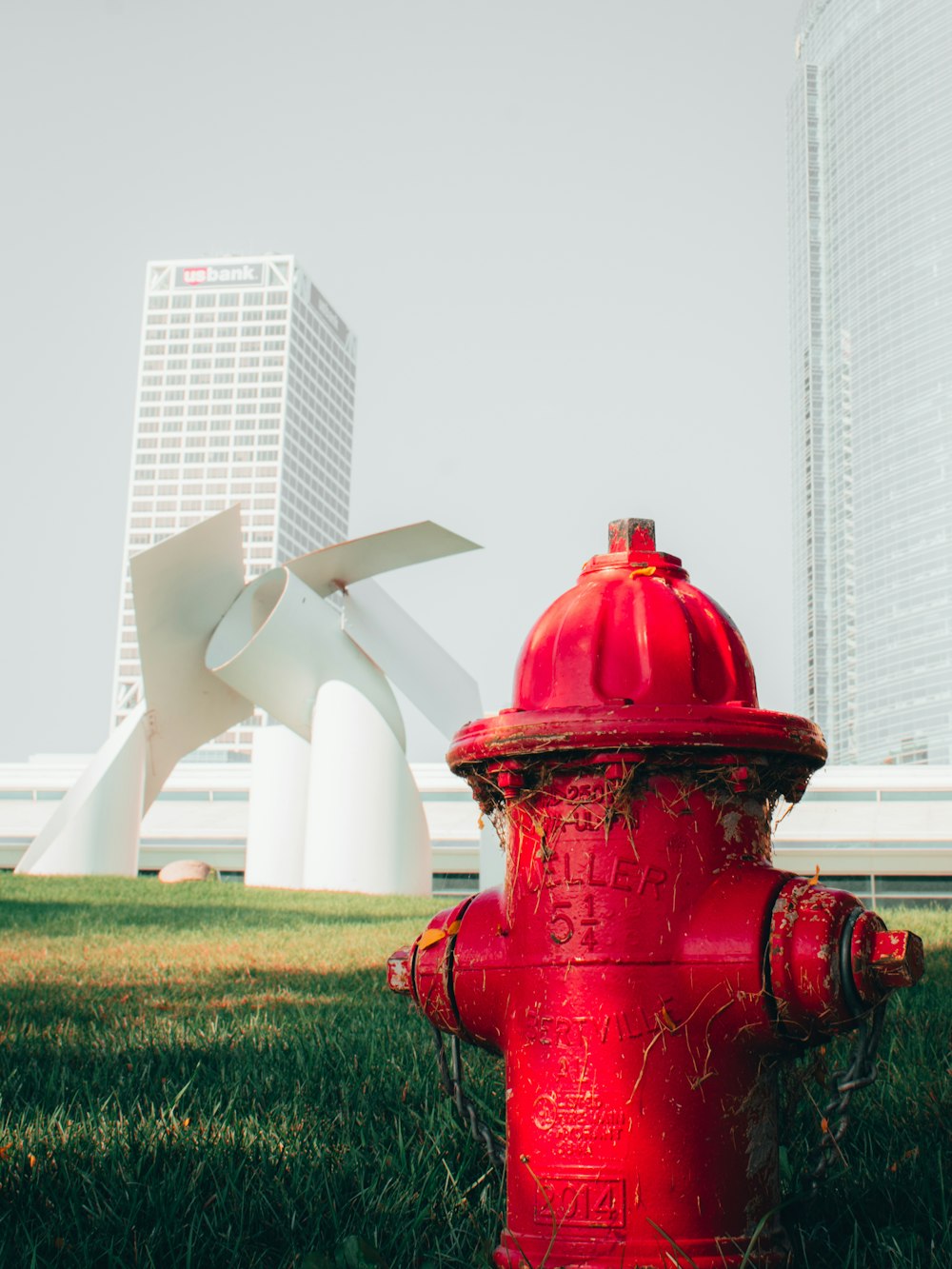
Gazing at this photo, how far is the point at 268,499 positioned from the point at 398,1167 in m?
158

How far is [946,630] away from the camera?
9856 centimetres

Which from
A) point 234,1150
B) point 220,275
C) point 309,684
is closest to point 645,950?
point 234,1150

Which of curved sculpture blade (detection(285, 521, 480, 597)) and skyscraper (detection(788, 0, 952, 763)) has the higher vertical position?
skyscraper (detection(788, 0, 952, 763))

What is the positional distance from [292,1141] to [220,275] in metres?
173

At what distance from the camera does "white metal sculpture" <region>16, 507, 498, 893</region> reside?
1872 centimetres

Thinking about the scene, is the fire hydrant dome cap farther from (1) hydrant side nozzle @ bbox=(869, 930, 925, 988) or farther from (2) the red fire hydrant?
(1) hydrant side nozzle @ bbox=(869, 930, 925, 988)

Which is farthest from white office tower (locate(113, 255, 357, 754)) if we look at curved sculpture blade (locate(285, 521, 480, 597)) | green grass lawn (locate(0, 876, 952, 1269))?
green grass lawn (locate(0, 876, 952, 1269))

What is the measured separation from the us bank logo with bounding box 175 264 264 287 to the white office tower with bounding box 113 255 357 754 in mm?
133

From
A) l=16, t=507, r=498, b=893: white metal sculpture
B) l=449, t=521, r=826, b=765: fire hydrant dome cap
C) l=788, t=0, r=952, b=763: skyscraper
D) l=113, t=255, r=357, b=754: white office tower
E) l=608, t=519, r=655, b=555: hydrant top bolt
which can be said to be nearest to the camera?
l=449, t=521, r=826, b=765: fire hydrant dome cap

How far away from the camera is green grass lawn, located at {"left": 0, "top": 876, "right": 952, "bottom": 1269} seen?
1750mm

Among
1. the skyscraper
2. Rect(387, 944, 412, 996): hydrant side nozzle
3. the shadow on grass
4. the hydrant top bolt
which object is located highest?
the skyscraper

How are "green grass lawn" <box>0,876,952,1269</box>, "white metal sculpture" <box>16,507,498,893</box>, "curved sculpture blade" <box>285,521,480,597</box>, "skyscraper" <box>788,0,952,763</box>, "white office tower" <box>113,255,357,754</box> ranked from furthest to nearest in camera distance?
"white office tower" <box>113,255,357,754</box>, "skyscraper" <box>788,0,952,763</box>, "white metal sculpture" <box>16,507,498,893</box>, "curved sculpture blade" <box>285,521,480,597</box>, "green grass lawn" <box>0,876,952,1269</box>

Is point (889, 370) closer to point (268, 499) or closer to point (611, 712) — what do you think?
point (268, 499)

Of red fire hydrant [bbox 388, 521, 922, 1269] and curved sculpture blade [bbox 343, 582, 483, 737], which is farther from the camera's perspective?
curved sculpture blade [bbox 343, 582, 483, 737]
